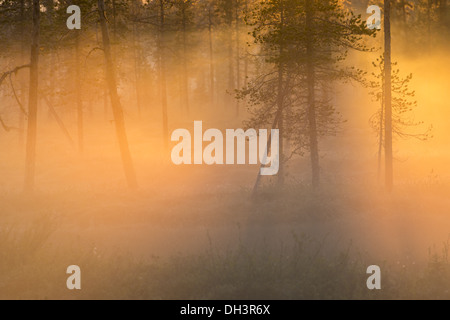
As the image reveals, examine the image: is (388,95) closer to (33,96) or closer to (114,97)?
(114,97)

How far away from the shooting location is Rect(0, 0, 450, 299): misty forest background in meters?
Result: 8.23

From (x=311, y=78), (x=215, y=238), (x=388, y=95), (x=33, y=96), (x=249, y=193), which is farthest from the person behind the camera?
(x=311, y=78)

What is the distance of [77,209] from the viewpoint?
1625 cm

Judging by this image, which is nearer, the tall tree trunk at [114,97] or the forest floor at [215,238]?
the forest floor at [215,238]

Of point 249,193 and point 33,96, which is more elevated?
point 33,96

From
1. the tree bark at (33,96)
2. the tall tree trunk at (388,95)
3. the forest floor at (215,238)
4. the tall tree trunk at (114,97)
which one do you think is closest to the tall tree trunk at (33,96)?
the tree bark at (33,96)

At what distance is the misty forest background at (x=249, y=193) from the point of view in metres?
8.23

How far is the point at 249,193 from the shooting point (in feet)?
60.0

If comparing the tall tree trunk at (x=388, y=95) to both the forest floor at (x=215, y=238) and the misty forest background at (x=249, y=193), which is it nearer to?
the misty forest background at (x=249, y=193)

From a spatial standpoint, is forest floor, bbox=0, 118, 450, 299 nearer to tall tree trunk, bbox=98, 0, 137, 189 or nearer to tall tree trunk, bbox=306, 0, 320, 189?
tall tree trunk, bbox=98, 0, 137, 189

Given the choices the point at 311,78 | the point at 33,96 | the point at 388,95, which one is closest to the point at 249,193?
the point at 311,78

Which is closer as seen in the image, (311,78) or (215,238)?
(215,238)
